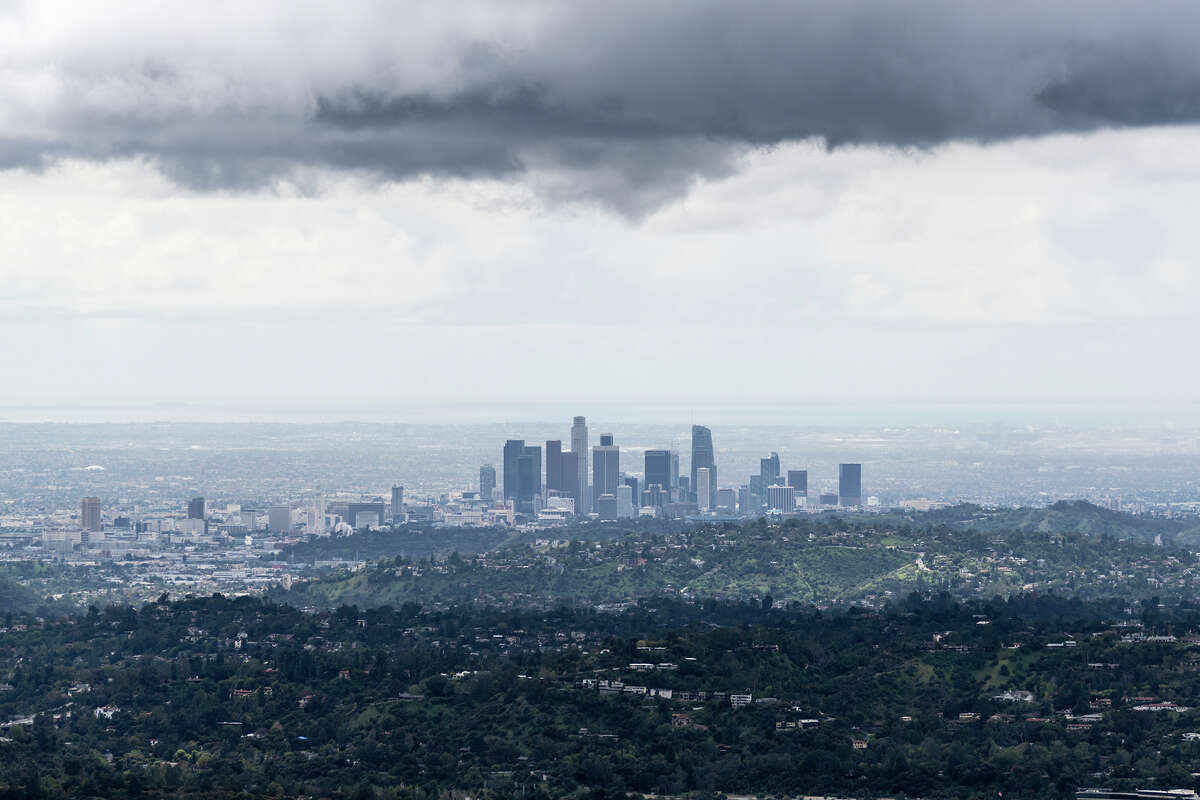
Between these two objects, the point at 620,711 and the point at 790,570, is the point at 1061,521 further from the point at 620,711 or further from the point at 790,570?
the point at 620,711

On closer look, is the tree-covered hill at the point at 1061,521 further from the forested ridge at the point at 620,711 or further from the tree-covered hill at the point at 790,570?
the forested ridge at the point at 620,711

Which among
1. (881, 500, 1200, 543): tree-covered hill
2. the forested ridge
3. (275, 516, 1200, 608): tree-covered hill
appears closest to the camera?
the forested ridge

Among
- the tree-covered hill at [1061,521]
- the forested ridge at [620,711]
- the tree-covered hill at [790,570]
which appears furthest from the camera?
the tree-covered hill at [1061,521]

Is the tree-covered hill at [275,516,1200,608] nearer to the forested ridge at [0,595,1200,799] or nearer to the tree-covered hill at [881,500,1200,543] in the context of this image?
the tree-covered hill at [881,500,1200,543]

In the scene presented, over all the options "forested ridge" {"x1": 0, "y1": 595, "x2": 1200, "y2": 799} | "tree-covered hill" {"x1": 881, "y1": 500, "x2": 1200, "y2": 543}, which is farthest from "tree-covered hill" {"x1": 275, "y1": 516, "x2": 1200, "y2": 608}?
"forested ridge" {"x1": 0, "y1": 595, "x2": 1200, "y2": 799}

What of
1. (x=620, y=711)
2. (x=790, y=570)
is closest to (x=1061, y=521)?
(x=790, y=570)

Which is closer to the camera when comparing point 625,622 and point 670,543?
point 625,622

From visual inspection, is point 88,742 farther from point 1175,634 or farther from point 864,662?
point 1175,634

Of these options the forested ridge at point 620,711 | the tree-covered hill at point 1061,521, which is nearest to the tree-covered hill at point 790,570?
the tree-covered hill at point 1061,521

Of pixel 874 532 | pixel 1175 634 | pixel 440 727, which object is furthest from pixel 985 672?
pixel 874 532

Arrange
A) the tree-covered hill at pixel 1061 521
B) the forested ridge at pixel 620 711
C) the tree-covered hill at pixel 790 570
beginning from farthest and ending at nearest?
the tree-covered hill at pixel 1061 521 → the tree-covered hill at pixel 790 570 → the forested ridge at pixel 620 711

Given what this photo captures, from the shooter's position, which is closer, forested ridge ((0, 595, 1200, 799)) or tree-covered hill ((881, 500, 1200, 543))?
forested ridge ((0, 595, 1200, 799))
